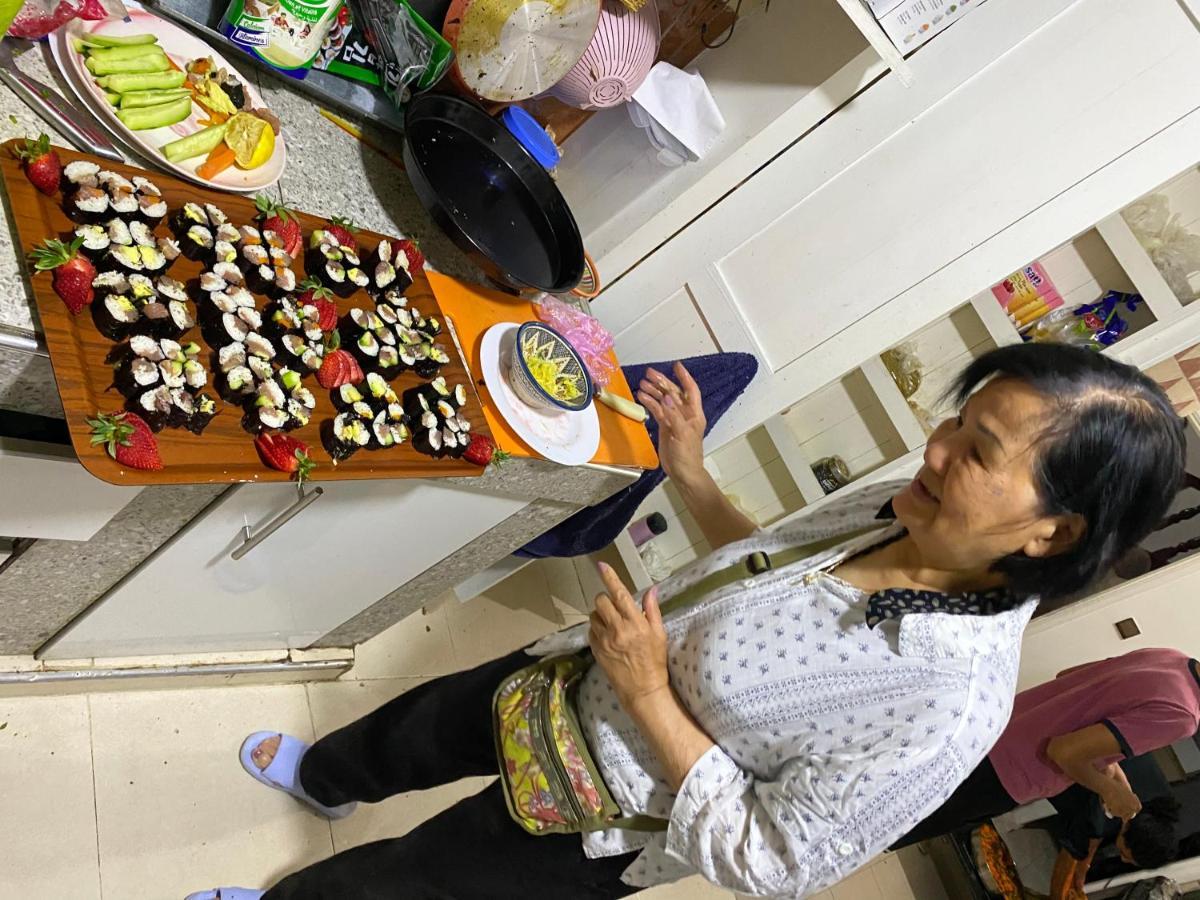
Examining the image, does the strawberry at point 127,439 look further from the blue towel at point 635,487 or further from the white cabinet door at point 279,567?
the blue towel at point 635,487

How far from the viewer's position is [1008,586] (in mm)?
963

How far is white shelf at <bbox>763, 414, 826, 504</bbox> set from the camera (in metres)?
2.26

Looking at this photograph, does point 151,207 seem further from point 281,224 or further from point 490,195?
point 490,195

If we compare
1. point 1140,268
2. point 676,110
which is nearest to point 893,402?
point 1140,268

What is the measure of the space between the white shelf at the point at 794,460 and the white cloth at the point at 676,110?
2.56ft

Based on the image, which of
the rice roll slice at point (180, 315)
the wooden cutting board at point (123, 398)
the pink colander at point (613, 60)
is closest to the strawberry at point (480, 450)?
the wooden cutting board at point (123, 398)

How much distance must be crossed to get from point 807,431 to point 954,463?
1.54m

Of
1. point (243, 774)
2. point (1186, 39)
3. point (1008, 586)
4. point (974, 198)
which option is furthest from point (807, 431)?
point (243, 774)

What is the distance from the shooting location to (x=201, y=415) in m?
0.89

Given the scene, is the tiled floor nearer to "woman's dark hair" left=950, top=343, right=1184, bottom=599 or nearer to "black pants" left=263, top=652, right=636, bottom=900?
"black pants" left=263, top=652, right=636, bottom=900

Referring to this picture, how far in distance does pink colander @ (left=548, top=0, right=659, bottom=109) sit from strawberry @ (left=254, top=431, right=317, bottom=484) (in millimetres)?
1000

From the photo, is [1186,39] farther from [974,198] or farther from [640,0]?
[640,0]

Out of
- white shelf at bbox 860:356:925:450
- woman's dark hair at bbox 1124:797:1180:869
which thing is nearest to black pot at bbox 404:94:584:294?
white shelf at bbox 860:356:925:450

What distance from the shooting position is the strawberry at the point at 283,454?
93cm
